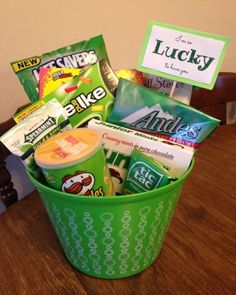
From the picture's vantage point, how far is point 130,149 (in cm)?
47

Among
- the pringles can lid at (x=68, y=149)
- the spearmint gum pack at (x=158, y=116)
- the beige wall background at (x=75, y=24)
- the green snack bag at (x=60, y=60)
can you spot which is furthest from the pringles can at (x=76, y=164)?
the beige wall background at (x=75, y=24)

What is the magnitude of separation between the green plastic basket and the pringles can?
0.02 metres

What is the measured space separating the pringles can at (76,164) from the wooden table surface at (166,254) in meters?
0.17

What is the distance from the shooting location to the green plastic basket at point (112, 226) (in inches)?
15.6

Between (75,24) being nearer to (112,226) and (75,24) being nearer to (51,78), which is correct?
(51,78)

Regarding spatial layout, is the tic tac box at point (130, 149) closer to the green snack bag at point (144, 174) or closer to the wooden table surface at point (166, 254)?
the green snack bag at point (144, 174)

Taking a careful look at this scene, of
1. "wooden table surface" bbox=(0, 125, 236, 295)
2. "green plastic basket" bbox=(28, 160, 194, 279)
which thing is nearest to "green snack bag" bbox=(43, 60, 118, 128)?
"green plastic basket" bbox=(28, 160, 194, 279)

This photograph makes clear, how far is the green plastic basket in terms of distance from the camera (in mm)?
396

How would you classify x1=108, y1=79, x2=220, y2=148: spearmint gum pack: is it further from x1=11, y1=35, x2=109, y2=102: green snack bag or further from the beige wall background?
the beige wall background

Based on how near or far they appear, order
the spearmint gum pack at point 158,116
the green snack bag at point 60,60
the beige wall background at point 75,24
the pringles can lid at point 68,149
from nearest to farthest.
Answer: the pringles can lid at point 68,149 < the spearmint gum pack at point 158,116 < the green snack bag at point 60,60 < the beige wall background at point 75,24

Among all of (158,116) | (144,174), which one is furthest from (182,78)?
(144,174)

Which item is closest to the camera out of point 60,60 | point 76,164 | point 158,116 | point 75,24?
point 76,164

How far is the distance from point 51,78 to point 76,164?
240 millimetres

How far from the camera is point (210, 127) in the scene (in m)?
0.48
